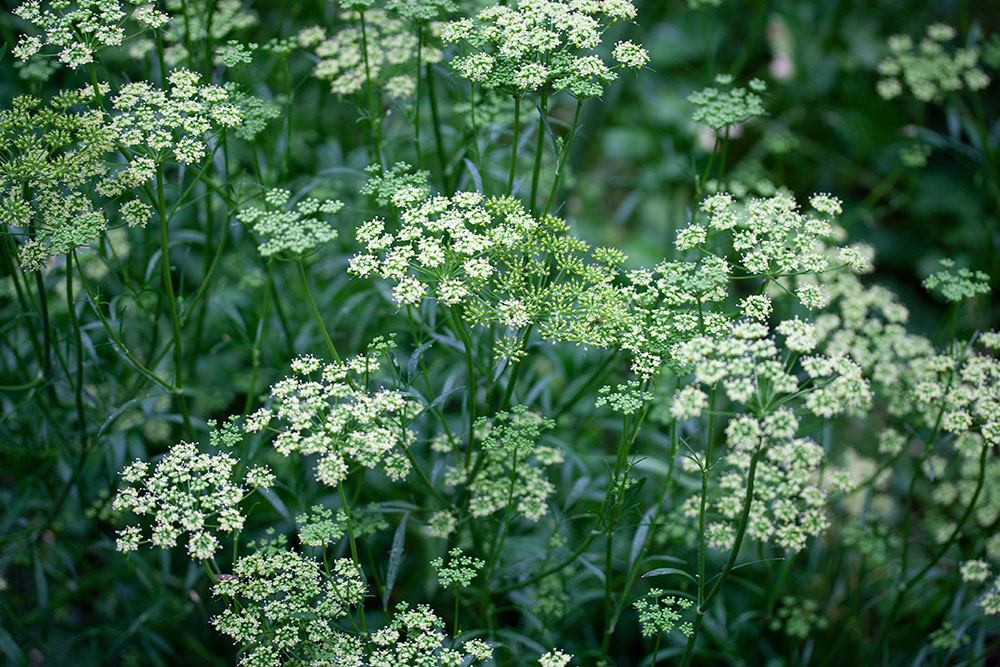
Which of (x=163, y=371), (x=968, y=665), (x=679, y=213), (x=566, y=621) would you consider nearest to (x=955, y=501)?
(x=968, y=665)

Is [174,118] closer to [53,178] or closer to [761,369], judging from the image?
[53,178]

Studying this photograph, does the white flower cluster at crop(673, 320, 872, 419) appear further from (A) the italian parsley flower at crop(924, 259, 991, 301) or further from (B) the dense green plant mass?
(A) the italian parsley flower at crop(924, 259, 991, 301)

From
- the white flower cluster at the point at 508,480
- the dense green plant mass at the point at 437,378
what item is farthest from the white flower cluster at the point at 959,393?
the white flower cluster at the point at 508,480

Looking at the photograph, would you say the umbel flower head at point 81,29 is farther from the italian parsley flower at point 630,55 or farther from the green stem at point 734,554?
the green stem at point 734,554

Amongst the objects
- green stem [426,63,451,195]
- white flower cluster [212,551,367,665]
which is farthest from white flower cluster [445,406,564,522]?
green stem [426,63,451,195]

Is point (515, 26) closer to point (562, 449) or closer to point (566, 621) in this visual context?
point (562, 449)

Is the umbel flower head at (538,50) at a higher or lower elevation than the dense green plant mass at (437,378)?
higher
